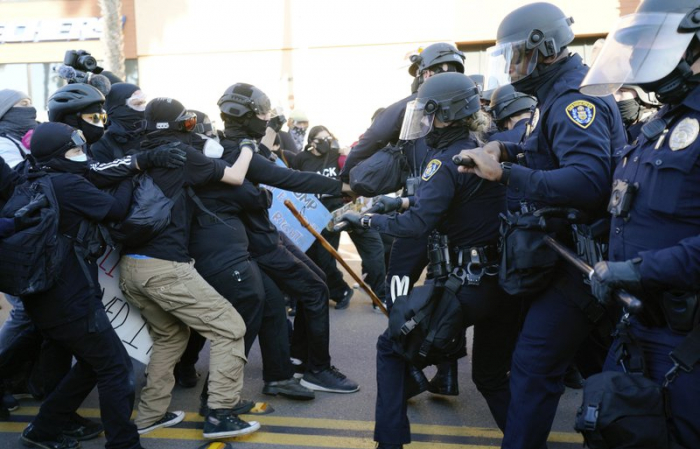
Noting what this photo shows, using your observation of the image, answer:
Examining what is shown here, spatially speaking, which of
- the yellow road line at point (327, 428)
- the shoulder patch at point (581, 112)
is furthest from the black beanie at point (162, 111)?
the shoulder patch at point (581, 112)

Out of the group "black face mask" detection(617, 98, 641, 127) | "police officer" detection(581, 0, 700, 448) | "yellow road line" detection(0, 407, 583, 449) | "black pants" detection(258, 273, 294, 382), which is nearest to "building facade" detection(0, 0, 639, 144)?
"black face mask" detection(617, 98, 641, 127)

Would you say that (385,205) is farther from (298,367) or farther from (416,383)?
(298,367)

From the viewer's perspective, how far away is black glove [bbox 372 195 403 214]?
3869 millimetres

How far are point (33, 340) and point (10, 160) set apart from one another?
1259 millimetres

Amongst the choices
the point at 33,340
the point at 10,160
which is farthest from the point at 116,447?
the point at 10,160

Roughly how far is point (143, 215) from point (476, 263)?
1806mm

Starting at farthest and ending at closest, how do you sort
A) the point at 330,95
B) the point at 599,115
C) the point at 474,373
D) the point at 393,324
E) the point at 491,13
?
1. the point at 330,95
2. the point at 491,13
3. the point at 474,373
4. the point at 393,324
5. the point at 599,115

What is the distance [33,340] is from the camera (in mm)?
4484

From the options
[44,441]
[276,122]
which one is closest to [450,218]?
[44,441]

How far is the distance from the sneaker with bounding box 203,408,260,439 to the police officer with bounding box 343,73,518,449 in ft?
2.92

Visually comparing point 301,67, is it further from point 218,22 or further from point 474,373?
point 474,373

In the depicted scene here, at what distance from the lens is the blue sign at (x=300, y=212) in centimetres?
563

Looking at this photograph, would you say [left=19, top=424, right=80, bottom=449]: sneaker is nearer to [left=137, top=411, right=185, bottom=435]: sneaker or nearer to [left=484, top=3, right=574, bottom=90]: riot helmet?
[left=137, top=411, right=185, bottom=435]: sneaker

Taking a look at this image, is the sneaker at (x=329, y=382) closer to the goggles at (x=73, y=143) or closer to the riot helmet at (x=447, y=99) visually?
the riot helmet at (x=447, y=99)
